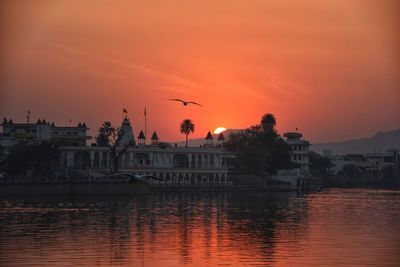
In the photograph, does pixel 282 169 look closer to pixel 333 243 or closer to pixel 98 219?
pixel 98 219

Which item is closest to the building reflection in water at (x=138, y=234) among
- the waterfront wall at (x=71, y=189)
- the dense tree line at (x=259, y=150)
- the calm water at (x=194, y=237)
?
the calm water at (x=194, y=237)

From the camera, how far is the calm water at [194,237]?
1756 inches

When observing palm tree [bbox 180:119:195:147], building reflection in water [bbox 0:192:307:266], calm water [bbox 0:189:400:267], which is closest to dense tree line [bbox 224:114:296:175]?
palm tree [bbox 180:119:195:147]

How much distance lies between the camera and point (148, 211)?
280ft

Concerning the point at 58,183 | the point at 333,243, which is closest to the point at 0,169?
the point at 58,183

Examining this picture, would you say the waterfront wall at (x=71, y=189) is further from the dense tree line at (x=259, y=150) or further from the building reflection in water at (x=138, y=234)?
the dense tree line at (x=259, y=150)

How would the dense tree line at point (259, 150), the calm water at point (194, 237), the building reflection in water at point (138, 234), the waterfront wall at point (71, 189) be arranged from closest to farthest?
the calm water at point (194, 237)
the building reflection in water at point (138, 234)
the waterfront wall at point (71, 189)
the dense tree line at point (259, 150)

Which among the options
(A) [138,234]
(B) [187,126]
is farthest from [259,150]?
(A) [138,234]

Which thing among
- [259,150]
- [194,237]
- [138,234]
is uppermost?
[259,150]

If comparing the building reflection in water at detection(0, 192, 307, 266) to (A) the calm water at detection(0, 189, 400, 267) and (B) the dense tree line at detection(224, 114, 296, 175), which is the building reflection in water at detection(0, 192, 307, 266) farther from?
(B) the dense tree line at detection(224, 114, 296, 175)

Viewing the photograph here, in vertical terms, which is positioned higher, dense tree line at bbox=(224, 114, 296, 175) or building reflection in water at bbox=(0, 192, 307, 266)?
dense tree line at bbox=(224, 114, 296, 175)

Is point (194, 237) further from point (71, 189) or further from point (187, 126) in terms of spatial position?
point (187, 126)

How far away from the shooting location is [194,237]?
56.7 m

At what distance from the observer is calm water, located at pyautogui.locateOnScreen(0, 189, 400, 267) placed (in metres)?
44.6
